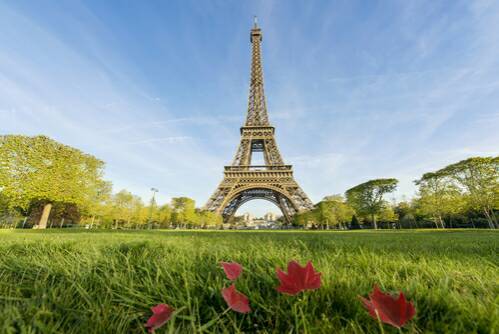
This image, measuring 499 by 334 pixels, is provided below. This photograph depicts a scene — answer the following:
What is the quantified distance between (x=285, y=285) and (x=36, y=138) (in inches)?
1060

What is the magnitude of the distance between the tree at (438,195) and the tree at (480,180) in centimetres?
96

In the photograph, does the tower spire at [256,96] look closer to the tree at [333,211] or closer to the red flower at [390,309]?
the tree at [333,211]

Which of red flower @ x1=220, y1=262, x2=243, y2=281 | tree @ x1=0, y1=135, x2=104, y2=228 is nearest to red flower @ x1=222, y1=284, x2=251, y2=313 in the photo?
red flower @ x1=220, y1=262, x2=243, y2=281

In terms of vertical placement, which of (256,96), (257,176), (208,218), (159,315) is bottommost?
(159,315)

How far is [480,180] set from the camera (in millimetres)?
22156

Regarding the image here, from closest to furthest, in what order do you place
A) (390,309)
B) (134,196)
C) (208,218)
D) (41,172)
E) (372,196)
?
(390,309) < (41,172) < (372,196) < (134,196) < (208,218)

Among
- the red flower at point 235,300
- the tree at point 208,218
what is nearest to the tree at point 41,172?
the tree at point 208,218

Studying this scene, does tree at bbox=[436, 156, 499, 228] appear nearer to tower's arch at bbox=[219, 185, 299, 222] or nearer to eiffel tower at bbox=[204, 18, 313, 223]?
eiffel tower at bbox=[204, 18, 313, 223]

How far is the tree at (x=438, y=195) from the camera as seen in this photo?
23969 mm

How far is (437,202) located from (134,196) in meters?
39.1

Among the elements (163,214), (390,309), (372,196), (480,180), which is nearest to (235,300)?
(390,309)

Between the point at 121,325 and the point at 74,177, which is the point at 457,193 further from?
the point at 74,177

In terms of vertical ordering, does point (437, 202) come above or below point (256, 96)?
below

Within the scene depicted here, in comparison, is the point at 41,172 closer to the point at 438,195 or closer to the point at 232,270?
the point at 232,270
